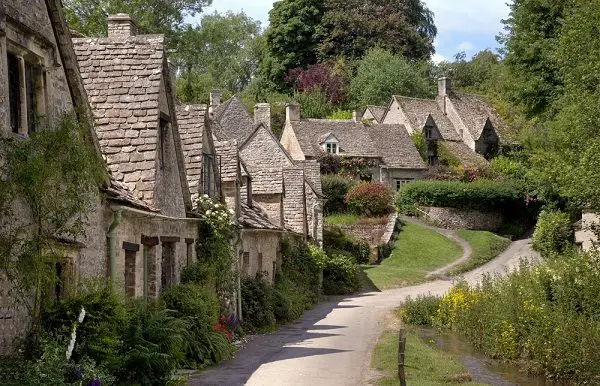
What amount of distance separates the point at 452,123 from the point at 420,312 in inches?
2077

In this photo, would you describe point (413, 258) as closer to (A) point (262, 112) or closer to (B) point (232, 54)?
(A) point (262, 112)

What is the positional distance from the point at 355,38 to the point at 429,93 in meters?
10.2

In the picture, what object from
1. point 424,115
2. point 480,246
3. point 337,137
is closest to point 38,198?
point 480,246

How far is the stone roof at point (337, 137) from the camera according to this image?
71500 mm

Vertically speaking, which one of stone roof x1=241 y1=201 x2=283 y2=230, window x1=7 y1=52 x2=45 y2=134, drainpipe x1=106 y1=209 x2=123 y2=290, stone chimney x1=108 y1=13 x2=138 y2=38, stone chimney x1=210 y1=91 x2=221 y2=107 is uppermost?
stone chimney x1=210 y1=91 x2=221 y2=107

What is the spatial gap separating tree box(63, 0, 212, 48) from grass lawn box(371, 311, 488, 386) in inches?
1128

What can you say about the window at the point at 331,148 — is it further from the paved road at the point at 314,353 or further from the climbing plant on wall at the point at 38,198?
the climbing plant on wall at the point at 38,198

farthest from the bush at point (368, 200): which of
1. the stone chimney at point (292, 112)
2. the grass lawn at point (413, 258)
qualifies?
the stone chimney at point (292, 112)

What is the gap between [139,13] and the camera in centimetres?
5519

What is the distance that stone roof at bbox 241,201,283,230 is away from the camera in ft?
97.8

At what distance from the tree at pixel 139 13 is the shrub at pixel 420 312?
2273 cm

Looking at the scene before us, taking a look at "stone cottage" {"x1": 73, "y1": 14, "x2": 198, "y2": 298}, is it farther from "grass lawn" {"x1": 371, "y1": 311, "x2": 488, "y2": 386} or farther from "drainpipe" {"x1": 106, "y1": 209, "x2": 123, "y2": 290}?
"grass lawn" {"x1": 371, "y1": 311, "x2": 488, "y2": 386}

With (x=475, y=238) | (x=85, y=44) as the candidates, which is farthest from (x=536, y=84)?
(x=85, y=44)

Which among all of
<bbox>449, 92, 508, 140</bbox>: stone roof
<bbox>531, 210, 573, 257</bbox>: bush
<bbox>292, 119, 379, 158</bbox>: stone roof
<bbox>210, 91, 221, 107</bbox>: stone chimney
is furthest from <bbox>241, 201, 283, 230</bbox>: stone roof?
<bbox>449, 92, 508, 140</bbox>: stone roof
